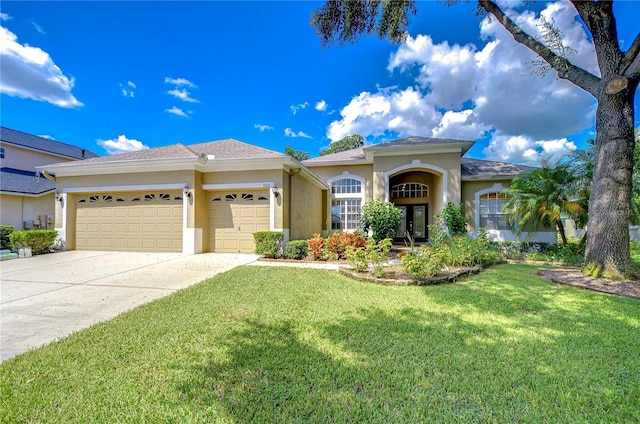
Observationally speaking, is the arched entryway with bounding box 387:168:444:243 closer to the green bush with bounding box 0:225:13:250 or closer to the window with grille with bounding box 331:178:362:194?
the window with grille with bounding box 331:178:362:194

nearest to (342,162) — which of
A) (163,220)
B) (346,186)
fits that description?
(346,186)

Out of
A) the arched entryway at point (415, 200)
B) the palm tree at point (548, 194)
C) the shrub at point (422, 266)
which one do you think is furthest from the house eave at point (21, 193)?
the palm tree at point (548, 194)

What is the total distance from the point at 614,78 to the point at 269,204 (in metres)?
10.0

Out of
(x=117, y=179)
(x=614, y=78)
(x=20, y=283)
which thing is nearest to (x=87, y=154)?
(x=117, y=179)

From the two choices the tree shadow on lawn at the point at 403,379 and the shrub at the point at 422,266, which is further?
the shrub at the point at 422,266

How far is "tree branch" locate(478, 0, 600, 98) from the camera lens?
22.3 ft

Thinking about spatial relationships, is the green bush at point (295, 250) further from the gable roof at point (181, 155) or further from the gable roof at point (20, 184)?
the gable roof at point (20, 184)

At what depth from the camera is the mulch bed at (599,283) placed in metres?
5.22

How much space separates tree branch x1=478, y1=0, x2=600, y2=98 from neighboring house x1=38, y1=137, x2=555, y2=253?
470 cm

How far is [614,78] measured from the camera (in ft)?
20.4

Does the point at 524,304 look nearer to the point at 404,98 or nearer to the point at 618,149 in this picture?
the point at 618,149

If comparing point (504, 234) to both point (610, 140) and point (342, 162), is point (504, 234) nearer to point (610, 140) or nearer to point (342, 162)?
point (610, 140)

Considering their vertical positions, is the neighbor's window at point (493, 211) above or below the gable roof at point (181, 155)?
below

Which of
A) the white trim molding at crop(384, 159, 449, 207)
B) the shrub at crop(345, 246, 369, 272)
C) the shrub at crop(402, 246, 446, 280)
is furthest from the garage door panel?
the white trim molding at crop(384, 159, 449, 207)
